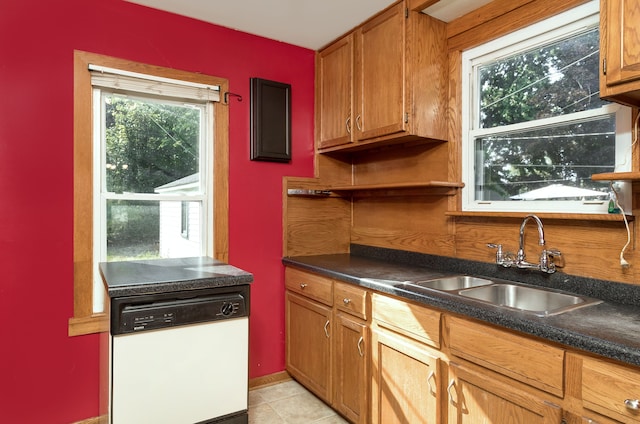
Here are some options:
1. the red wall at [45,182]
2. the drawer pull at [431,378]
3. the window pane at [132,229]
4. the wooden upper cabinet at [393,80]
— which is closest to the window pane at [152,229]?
the window pane at [132,229]

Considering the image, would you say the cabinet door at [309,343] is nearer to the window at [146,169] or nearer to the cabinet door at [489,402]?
the window at [146,169]

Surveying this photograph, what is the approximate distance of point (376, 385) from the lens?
80.4 inches

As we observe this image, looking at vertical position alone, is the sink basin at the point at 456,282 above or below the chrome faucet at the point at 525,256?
below

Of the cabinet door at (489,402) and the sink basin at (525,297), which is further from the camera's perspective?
the sink basin at (525,297)

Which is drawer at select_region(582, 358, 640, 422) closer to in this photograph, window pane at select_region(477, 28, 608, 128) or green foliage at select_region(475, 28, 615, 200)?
green foliage at select_region(475, 28, 615, 200)

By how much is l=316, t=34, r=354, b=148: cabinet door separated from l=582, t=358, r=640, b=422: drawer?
A: 193 centimetres

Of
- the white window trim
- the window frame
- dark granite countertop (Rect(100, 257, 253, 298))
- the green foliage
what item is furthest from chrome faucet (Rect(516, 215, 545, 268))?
the window frame

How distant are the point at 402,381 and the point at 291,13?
224 centimetres

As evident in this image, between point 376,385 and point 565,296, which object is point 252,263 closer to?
point 376,385

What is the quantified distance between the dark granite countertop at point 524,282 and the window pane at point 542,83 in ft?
2.65

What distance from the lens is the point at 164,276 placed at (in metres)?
1.91

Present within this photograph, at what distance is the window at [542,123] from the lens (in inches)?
69.1

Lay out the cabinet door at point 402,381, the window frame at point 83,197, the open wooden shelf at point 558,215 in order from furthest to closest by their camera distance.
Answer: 1. the window frame at point 83,197
2. the cabinet door at point 402,381
3. the open wooden shelf at point 558,215

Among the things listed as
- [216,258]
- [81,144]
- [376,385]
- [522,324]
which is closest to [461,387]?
[522,324]
